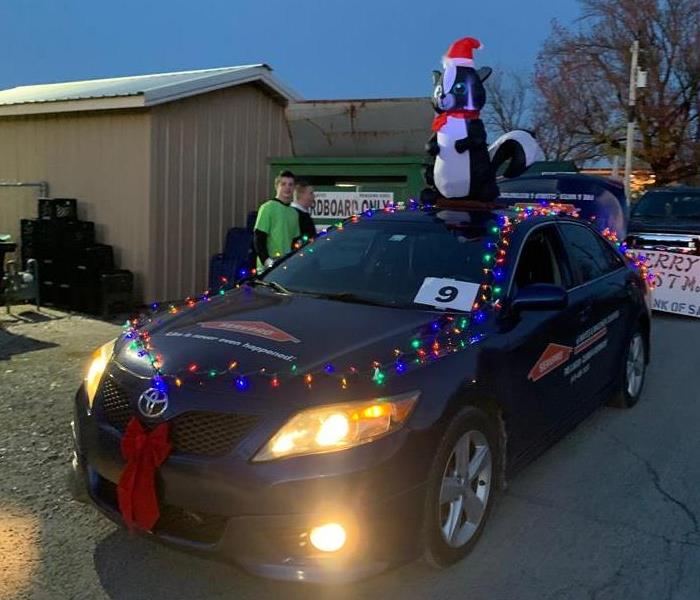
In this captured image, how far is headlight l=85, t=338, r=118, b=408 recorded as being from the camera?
334cm

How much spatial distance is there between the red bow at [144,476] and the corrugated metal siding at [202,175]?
6.37 meters

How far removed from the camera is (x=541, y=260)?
14.5 ft

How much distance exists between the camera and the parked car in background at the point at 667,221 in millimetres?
10477

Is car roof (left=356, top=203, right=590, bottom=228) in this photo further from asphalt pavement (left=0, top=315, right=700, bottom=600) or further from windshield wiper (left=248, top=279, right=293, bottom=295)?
asphalt pavement (left=0, top=315, right=700, bottom=600)

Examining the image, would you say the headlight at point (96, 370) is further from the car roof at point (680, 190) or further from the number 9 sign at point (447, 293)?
the car roof at point (680, 190)

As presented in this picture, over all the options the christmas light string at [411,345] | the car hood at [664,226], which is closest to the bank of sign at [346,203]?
the car hood at [664,226]

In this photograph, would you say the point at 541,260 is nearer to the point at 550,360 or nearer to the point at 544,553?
the point at 550,360

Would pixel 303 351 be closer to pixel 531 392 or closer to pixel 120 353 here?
pixel 120 353

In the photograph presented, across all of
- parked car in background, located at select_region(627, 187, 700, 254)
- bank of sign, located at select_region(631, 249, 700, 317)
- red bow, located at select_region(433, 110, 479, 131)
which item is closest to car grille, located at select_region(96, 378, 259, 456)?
red bow, located at select_region(433, 110, 479, 131)

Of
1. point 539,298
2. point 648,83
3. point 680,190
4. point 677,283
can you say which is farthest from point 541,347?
point 648,83

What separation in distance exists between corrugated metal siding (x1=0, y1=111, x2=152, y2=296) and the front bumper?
6515 millimetres

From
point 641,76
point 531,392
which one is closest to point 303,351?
point 531,392

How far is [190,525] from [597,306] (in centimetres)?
299

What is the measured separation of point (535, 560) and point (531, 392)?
840 mm
